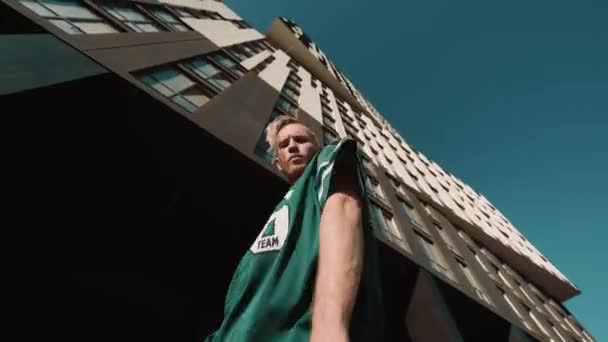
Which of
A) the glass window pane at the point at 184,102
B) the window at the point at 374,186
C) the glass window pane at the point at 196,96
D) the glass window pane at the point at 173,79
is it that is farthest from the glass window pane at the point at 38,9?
the window at the point at 374,186

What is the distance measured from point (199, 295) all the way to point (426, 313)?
3.95 metres

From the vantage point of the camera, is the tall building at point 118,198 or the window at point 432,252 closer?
the tall building at point 118,198

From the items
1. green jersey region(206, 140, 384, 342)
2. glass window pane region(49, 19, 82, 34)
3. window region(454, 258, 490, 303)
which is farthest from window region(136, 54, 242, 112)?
window region(454, 258, 490, 303)

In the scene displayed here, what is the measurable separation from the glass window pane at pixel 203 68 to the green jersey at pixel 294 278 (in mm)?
9090

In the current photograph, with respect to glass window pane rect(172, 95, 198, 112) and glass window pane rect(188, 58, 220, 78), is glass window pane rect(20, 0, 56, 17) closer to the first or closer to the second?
glass window pane rect(172, 95, 198, 112)

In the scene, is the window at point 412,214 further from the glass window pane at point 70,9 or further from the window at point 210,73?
the glass window pane at point 70,9

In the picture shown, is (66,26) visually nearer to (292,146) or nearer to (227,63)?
(292,146)

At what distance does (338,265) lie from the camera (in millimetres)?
1185

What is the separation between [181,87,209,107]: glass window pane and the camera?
8.49 m

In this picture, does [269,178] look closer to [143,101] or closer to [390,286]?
[143,101]

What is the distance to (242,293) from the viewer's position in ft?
4.74

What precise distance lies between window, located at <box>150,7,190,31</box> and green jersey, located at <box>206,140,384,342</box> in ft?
39.9

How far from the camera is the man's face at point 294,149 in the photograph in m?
2.23

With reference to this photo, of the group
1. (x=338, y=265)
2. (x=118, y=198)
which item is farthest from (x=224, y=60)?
(x=338, y=265)
